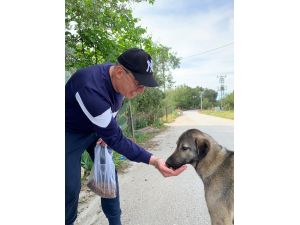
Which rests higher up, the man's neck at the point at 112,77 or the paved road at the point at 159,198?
the man's neck at the point at 112,77

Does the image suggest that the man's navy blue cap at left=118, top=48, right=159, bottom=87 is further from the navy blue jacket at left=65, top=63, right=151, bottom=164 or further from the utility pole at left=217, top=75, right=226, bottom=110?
the utility pole at left=217, top=75, right=226, bottom=110

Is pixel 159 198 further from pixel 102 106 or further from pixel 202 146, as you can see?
pixel 102 106

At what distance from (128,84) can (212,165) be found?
24.6 inches

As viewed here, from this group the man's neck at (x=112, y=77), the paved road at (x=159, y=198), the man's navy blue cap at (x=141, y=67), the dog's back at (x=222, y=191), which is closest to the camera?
the man's navy blue cap at (x=141, y=67)

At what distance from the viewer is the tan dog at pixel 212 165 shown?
1540 mm

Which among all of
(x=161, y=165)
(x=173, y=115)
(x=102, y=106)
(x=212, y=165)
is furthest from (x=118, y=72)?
(x=212, y=165)

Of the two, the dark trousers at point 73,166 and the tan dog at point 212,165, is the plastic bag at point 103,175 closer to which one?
the dark trousers at point 73,166

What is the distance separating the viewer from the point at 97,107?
1.29 meters

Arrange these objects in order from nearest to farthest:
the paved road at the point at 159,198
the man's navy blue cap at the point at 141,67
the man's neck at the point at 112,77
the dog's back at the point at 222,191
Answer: the man's navy blue cap at the point at 141,67 → the man's neck at the point at 112,77 → the dog's back at the point at 222,191 → the paved road at the point at 159,198

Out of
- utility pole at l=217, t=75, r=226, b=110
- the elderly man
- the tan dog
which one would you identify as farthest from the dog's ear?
utility pole at l=217, t=75, r=226, b=110

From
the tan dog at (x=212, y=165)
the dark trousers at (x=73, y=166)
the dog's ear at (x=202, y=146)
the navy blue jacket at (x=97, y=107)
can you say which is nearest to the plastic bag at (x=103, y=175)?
the dark trousers at (x=73, y=166)

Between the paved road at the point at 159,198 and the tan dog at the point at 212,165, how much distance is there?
4 cm

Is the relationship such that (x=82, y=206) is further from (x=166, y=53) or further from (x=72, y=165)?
(x=166, y=53)
